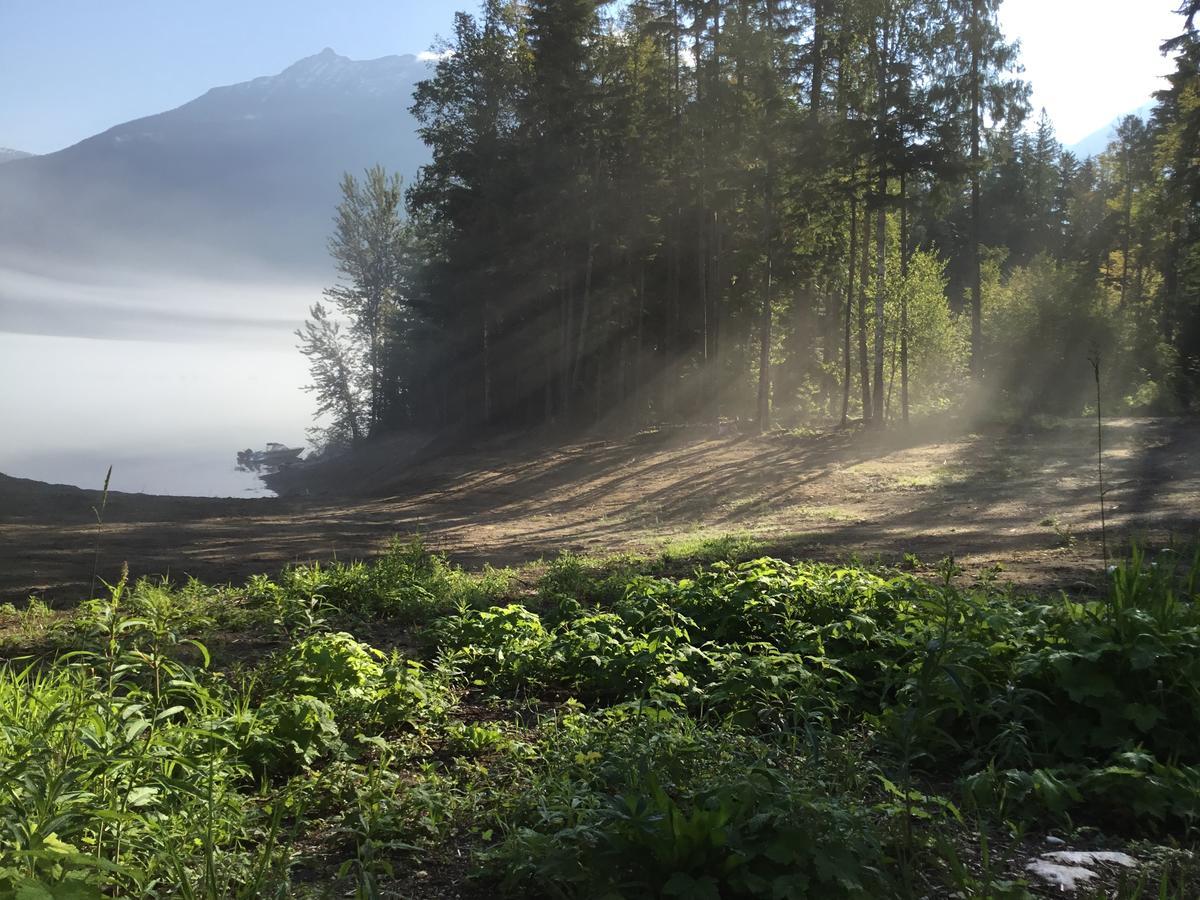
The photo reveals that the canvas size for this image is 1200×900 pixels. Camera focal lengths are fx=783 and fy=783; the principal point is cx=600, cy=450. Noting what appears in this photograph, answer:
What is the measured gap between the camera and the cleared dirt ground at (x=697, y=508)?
9.07 metres

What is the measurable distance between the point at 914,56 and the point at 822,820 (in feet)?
76.2

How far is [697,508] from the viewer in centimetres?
1563

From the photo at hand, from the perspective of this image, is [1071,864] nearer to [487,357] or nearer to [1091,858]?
[1091,858]

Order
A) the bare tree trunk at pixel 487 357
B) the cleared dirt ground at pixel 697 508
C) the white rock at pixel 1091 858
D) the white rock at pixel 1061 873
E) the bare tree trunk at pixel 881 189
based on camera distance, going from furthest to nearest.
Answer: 1. the bare tree trunk at pixel 487 357
2. the bare tree trunk at pixel 881 189
3. the cleared dirt ground at pixel 697 508
4. the white rock at pixel 1091 858
5. the white rock at pixel 1061 873

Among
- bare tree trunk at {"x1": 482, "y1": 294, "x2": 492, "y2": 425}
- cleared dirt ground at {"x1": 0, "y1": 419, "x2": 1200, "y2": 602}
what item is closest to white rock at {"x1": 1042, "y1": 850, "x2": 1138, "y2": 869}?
cleared dirt ground at {"x1": 0, "y1": 419, "x2": 1200, "y2": 602}

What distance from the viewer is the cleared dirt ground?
9.07 m

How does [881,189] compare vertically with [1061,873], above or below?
above

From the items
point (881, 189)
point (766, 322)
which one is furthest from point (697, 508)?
point (881, 189)

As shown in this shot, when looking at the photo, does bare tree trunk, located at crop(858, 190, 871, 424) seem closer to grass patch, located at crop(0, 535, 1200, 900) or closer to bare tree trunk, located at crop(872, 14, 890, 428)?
bare tree trunk, located at crop(872, 14, 890, 428)

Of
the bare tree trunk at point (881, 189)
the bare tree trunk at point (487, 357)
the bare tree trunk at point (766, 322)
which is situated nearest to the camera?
the bare tree trunk at point (881, 189)

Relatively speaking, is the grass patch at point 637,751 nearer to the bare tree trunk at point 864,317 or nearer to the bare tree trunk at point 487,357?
the bare tree trunk at point 864,317

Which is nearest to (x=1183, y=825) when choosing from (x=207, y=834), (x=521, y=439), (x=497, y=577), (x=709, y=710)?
(x=709, y=710)

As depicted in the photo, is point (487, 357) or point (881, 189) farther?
point (487, 357)

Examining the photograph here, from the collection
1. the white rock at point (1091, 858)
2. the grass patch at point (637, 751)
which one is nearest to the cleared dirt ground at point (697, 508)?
the grass patch at point (637, 751)
